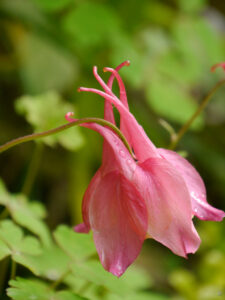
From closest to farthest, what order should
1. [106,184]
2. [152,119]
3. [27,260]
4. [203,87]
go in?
[106,184] → [27,260] → [152,119] → [203,87]

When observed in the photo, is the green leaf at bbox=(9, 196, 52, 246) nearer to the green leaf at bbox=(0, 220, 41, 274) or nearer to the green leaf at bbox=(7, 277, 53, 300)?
the green leaf at bbox=(0, 220, 41, 274)

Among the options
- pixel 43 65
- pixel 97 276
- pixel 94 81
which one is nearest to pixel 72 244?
pixel 97 276

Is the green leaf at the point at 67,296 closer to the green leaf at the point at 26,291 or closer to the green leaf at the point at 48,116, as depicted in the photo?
the green leaf at the point at 26,291

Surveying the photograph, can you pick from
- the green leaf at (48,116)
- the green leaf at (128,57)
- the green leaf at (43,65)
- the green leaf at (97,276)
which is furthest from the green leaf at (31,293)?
the green leaf at (43,65)

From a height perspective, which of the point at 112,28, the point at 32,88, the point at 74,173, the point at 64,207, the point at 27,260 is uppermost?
the point at 112,28

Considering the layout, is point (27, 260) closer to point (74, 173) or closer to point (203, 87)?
point (74, 173)

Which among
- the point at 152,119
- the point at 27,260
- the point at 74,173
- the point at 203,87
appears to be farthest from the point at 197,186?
the point at 203,87
